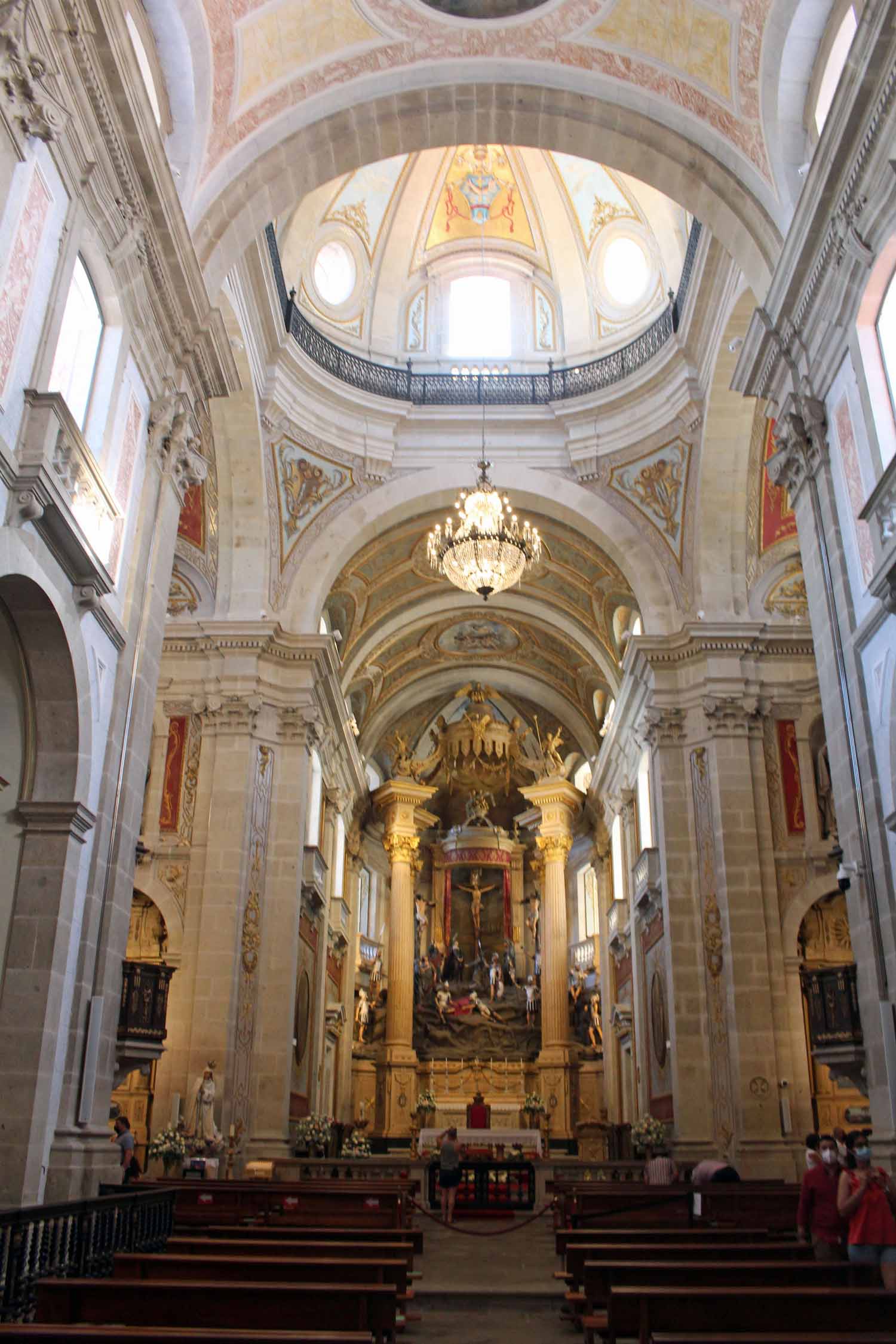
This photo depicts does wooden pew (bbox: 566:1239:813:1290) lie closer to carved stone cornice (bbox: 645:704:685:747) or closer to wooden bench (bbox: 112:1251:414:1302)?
wooden bench (bbox: 112:1251:414:1302)

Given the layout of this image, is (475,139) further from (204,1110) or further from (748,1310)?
(204,1110)

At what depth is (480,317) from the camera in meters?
20.6

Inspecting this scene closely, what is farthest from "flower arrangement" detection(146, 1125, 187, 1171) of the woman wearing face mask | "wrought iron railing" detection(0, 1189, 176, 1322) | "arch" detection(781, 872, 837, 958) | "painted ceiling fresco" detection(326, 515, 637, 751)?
"painted ceiling fresco" detection(326, 515, 637, 751)

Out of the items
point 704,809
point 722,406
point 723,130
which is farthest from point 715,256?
point 704,809

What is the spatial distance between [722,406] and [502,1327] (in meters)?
Answer: 12.9

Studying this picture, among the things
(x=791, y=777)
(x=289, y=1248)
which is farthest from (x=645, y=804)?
(x=289, y=1248)

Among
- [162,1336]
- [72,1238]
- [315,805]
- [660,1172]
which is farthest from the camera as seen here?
[315,805]

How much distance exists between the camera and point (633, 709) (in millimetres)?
19312

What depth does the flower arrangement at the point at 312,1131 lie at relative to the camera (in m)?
16.0

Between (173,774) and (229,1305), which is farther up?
(173,774)

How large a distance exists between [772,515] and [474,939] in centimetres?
1606

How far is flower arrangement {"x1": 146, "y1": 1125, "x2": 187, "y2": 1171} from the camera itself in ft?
43.2

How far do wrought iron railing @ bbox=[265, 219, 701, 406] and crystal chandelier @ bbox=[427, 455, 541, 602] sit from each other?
13.5ft

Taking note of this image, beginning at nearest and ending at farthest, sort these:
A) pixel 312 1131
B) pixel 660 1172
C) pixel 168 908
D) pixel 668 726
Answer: pixel 660 1172 → pixel 168 908 → pixel 312 1131 → pixel 668 726
